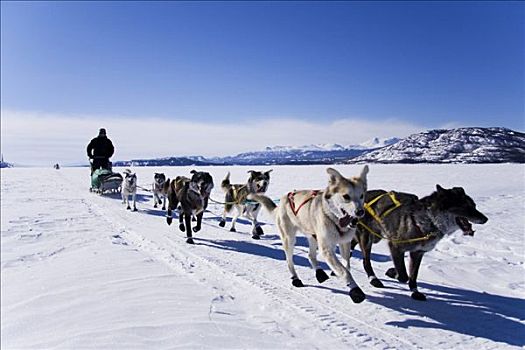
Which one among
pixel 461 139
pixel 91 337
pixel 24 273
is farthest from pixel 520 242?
pixel 461 139

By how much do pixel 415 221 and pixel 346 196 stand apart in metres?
1.24

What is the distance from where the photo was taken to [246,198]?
372 inches

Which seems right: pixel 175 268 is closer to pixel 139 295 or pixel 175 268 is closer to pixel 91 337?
pixel 139 295

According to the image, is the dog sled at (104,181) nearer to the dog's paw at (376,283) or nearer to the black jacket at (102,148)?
the black jacket at (102,148)

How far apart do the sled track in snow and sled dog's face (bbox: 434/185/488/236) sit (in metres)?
1.69

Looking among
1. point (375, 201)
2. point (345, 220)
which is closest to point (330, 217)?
point (345, 220)

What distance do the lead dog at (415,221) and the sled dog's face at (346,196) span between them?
944 millimetres

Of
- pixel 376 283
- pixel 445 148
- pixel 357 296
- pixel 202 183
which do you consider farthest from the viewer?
pixel 445 148

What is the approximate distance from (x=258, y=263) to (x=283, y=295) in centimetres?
163

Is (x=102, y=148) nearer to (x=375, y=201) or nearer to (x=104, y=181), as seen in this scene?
(x=104, y=181)

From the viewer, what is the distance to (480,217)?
4621 millimetres

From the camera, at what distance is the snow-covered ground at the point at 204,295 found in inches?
72.8

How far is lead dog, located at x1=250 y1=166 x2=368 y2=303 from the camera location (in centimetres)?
440

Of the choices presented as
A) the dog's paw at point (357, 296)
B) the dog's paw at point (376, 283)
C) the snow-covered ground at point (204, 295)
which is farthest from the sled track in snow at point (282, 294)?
the dog's paw at point (376, 283)
